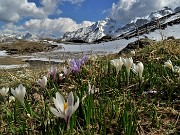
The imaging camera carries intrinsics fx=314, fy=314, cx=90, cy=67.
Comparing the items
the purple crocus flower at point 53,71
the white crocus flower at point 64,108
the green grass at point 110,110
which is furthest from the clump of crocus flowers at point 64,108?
the purple crocus flower at point 53,71

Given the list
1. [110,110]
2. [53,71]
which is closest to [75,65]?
[53,71]

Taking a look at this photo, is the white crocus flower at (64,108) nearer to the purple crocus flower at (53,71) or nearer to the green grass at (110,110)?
the green grass at (110,110)

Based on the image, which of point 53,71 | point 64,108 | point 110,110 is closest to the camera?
point 64,108

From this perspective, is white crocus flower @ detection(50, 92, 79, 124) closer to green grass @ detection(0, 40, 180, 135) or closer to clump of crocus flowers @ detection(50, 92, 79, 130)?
clump of crocus flowers @ detection(50, 92, 79, 130)

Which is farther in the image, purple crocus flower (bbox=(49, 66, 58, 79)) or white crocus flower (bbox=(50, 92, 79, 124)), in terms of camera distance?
purple crocus flower (bbox=(49, 66, 58, 79))

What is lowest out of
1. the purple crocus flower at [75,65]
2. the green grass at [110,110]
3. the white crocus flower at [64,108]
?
the green grass at [110,110]

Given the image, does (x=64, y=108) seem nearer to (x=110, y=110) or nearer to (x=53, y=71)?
(x=110, y=110)

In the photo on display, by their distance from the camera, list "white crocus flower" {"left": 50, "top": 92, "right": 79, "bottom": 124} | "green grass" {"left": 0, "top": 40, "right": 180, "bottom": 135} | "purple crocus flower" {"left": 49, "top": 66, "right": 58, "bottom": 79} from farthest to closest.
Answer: "purple crocus flower" {"left": 49, "top": 66, "right": 58, "bottom": 79} < "green grass" {"left": 0, "top": 40, "right": 180, "bottom": 135} < "white crocus flower" {"left": 50, "top": 92, "right": 79, "bottom": 124}

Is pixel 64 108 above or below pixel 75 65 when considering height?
below

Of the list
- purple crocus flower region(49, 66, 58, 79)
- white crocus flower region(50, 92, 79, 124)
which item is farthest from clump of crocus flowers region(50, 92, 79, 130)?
purple crocus flower region(49, 66, 58, 79)

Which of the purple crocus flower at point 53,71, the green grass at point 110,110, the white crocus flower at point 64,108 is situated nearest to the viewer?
the white crocus flower at point 64,108

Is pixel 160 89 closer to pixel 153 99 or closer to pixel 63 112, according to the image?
pixel 153 99

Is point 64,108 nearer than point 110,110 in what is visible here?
Yes

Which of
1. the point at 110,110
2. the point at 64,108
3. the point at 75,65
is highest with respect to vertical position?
the point at 75,65
